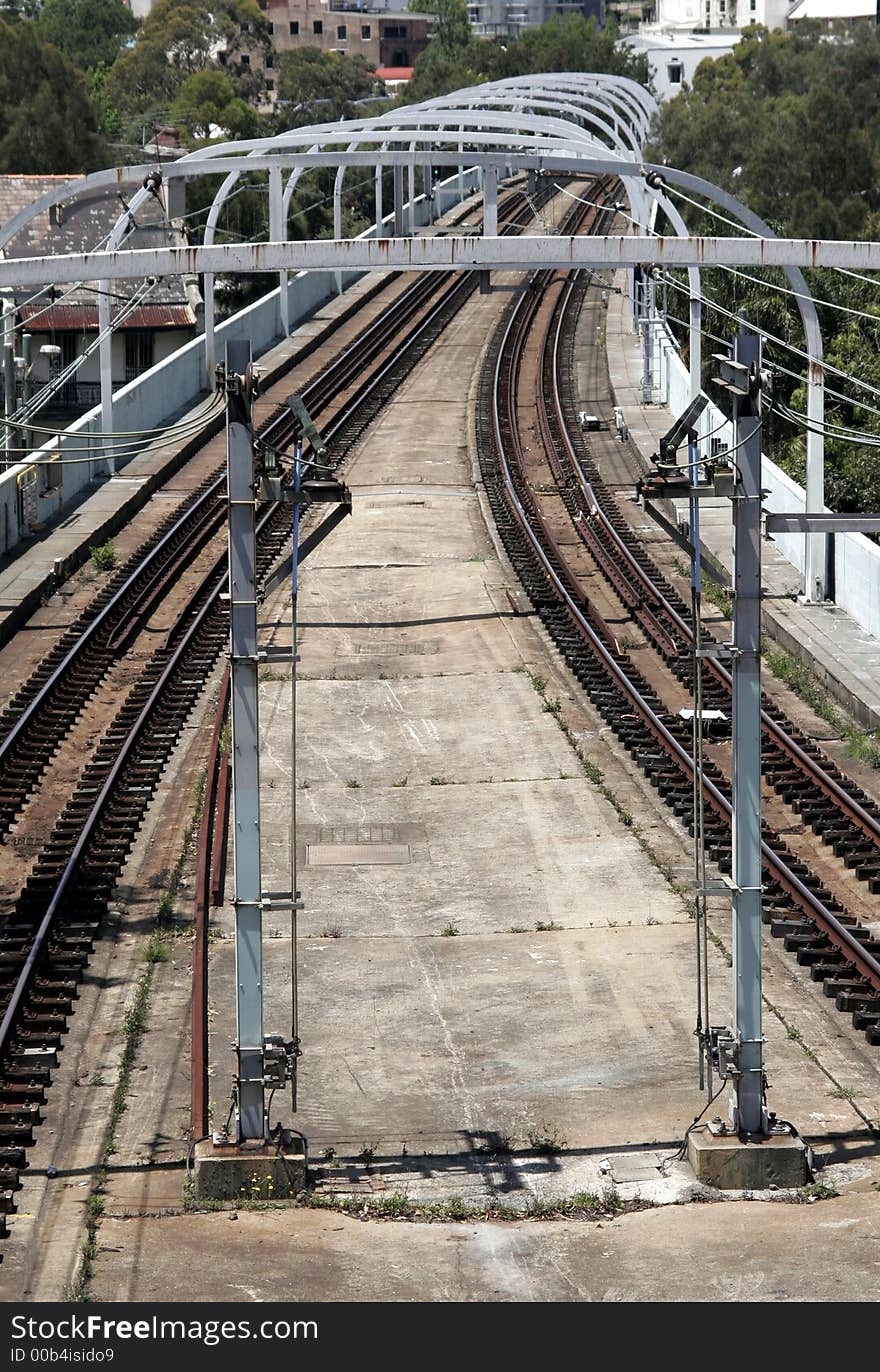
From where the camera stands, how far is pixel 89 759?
19250 mm

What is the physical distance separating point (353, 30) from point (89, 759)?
153 m

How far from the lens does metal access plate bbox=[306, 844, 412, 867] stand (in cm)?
1628

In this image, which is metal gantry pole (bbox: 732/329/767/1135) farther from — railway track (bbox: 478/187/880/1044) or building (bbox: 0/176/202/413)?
building (bbox: 0/176/202/413)

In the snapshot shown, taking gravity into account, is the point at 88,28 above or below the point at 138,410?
above

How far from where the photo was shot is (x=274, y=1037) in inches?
419

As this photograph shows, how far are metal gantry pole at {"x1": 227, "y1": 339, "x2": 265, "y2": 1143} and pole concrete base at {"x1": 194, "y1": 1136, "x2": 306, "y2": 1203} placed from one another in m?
0.18

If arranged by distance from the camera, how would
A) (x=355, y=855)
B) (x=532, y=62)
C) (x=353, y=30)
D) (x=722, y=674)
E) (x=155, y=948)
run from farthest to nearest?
(x=353, y=30) → (x=532, y=62) → (x=722, y=674) → (x=355, y=855) → (x=155, y=948)

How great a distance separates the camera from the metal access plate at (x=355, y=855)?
16.3m

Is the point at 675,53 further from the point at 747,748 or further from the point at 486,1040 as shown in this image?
the point at 747,748

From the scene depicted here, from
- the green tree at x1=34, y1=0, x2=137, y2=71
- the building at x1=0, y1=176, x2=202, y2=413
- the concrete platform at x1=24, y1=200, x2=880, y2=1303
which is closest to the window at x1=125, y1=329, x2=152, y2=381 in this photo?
the building at x1=0, y1=176, x2=202, y2=413

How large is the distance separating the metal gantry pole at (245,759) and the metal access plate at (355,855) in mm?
5692

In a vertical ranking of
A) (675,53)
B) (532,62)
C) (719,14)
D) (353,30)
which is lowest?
(532,62)

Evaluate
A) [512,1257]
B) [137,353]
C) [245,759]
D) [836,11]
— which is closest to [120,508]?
[137,353]
